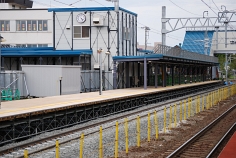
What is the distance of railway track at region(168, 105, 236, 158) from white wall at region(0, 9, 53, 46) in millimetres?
42261

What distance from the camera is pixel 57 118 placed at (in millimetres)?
20688

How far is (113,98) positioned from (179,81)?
27.6 metres

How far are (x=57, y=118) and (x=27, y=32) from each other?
4341 cm

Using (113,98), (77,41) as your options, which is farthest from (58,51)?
(113,98)

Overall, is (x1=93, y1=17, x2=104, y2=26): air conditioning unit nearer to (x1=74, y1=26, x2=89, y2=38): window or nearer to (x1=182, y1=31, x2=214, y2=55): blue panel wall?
(x1=74, y1=26, x2=89, y2=38): window

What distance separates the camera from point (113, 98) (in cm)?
2605

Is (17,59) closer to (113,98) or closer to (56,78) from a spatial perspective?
(56,78)

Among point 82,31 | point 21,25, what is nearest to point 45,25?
point 21,25

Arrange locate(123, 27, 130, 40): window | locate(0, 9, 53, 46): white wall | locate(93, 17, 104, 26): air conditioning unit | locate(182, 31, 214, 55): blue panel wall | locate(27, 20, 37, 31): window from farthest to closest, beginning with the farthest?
locate(182, 31, 214, 55): blue panel wall → locate(27, 20, 37, 31): window → locate(0, 9, 53, 46): white wall → locate(123, 27, 130, 40): window → locate(93, 17, 104, 26): air conditioning unit

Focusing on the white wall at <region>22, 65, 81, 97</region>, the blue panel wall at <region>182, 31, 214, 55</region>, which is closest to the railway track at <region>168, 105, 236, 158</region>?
the white wall at <region>22, 65, 81, 97</region>

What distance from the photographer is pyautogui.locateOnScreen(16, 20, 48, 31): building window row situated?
62.1 m

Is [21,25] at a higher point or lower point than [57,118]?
higher

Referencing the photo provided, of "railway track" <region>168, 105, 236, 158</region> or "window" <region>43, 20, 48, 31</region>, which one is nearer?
"railway track" <region>168, 105, 236, 158</region>

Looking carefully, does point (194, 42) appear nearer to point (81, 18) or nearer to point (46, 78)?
point (81, 18)
